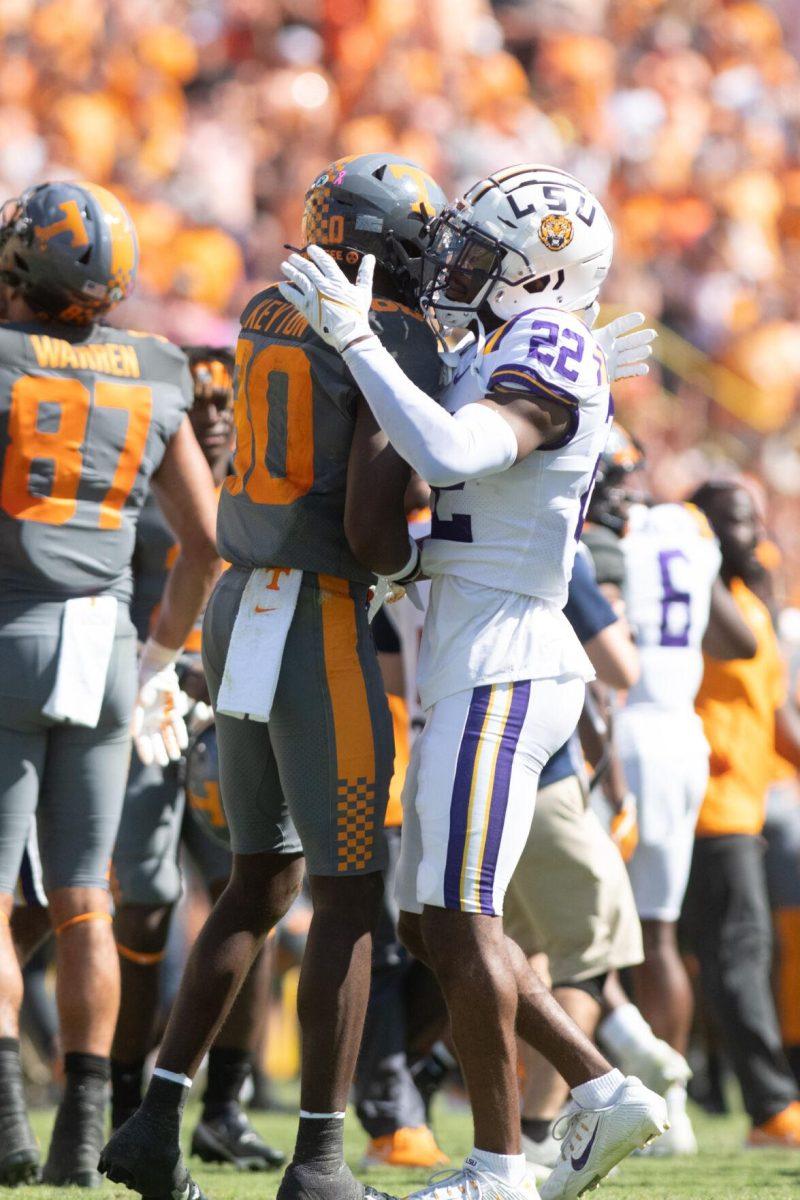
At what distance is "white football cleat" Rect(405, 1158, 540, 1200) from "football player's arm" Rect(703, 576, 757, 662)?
3168 millimetres

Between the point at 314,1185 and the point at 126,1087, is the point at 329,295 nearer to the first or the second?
the point at 314,1185

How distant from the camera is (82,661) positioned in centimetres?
425

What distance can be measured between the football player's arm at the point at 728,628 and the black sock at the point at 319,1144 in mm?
3278

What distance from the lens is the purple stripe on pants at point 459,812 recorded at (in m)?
3.51

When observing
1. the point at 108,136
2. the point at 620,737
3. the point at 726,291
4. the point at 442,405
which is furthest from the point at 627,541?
the point at 726,291

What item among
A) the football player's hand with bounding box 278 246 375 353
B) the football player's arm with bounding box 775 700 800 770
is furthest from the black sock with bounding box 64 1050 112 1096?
the football player's arm with bounding box 775 700 800 770

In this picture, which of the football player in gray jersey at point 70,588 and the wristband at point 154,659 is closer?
the football player in gray jersey at point 70,588

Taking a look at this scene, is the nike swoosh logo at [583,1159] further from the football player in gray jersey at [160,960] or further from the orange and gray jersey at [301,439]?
the football player in gray jersey at [160,960]

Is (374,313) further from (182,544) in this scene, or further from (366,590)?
(182,544)

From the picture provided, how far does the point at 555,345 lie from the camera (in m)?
3.54

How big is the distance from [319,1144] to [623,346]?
1802mm

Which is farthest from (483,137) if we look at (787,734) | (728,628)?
(728,628)

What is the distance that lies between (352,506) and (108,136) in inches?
361

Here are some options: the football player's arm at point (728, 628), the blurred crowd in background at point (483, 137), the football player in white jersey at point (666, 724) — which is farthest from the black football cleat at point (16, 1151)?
the blurred crowd in background at point (483, 137)
